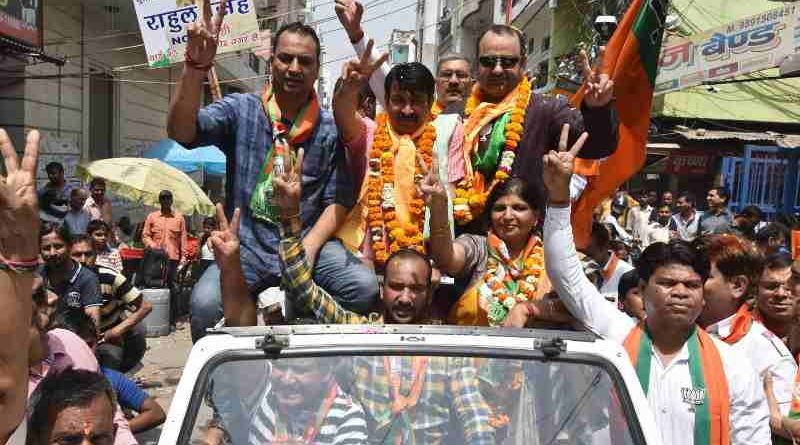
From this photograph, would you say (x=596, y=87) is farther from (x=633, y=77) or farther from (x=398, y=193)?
(x=633, y=77)

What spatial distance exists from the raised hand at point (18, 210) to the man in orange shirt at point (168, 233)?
8.43m

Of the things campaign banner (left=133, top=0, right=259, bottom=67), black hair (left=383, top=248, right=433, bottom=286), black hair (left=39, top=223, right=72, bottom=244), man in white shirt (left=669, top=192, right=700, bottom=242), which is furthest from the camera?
man in white shirt (left=669, top=192, right=700, bottom=242)

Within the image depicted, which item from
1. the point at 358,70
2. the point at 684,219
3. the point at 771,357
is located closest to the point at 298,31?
the point at 358,70

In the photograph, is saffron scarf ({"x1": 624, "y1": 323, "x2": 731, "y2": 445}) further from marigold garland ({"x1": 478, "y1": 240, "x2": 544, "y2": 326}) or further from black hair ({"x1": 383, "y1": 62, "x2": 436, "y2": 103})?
black hair ({"x1": 383, "y1": 62, "x2": 436, "y2": 103})

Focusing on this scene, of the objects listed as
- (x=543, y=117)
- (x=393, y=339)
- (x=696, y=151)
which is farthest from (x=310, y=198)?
(x=696, y=151)

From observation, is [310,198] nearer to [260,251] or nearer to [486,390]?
[260,251]

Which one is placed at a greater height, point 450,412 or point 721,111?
point 721,111

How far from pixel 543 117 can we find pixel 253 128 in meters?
1.28

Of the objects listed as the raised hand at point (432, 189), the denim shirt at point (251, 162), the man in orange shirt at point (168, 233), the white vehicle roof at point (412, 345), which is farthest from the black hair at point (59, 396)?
the man in orange shirt at point (168, 233)

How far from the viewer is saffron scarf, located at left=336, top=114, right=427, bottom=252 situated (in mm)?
3305

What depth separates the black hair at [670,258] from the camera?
107 inches

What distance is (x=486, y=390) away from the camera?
215 cm

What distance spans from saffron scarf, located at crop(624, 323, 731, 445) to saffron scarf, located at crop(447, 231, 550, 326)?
1.64 feet

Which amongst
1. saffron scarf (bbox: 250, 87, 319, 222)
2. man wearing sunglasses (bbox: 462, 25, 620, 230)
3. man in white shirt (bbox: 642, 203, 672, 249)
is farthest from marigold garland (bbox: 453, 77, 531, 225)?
man in white shirt (bbox: 642, 203, 672, 249)
